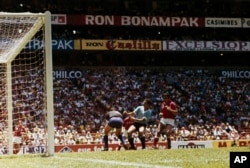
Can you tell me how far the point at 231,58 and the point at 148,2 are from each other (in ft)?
21.9

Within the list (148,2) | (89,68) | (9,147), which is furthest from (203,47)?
(9,147)

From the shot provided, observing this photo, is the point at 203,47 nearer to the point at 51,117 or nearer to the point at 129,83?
the point at 129,83

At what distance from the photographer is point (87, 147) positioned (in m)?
23.9

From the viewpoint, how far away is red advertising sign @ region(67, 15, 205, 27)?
36750 millimetres

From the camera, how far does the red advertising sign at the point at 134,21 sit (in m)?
36.8

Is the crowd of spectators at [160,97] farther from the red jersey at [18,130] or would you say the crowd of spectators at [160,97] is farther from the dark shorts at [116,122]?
the dark shorts at [116,122]

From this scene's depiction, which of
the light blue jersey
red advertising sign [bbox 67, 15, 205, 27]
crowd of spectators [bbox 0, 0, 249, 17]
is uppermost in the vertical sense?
crowd of spectators [bbox 0, 0, 249, 17]

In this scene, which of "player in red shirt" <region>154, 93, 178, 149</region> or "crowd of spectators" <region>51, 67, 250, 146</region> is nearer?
"player in red shirt" <region>154, 93, 178, 149</region>

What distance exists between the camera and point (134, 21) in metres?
37.6

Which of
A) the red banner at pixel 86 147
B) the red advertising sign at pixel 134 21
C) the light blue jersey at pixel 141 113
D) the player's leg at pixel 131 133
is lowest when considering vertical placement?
the red banner at pixel 86 147

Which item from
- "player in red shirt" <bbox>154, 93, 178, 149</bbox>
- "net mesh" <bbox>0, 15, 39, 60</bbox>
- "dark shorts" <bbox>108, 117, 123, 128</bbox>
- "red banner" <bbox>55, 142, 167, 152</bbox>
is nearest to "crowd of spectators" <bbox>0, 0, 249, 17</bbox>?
"red banner" <bbox>55, 142, 167, 152</bbox>

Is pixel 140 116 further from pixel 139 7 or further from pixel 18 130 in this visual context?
pixel 139 7

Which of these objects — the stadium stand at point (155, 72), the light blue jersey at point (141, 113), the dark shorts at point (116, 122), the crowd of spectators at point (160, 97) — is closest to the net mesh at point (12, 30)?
the dark shorts at point (116, 122)

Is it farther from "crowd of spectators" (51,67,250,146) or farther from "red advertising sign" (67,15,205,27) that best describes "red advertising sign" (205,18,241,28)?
"crowd of spectators" (51,67,250,146)
